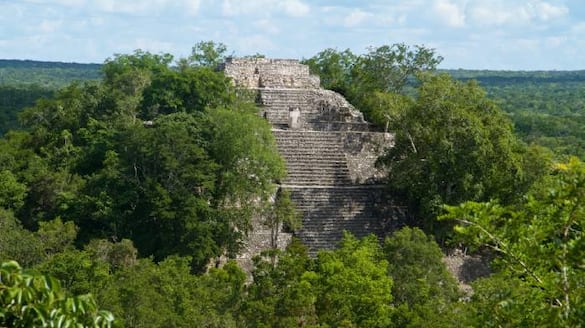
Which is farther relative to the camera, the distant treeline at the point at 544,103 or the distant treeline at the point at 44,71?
the distant treeline at the point at 44,71

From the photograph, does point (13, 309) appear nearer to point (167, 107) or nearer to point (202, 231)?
point (202, 231)

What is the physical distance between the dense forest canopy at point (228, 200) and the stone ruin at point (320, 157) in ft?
1.56

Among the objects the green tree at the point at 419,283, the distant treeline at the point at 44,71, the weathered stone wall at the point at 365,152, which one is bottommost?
the distant treeline at the point at 44,71

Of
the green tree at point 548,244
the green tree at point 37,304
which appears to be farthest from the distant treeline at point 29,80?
the green tree at point 37,304

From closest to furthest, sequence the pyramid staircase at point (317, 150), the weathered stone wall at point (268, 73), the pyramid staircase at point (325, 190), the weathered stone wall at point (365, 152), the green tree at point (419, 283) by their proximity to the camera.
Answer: the green tree at point (419, 283), the pyramid staircase at point (325, 190), the pyramid staircase at point (317, 150), the weathered stone wall at point (365, 152), the weathered stone wall at point (268, 73)

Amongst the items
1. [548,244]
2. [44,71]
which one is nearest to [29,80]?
[44,71]

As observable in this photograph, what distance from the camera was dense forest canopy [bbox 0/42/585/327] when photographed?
1218 centimetres

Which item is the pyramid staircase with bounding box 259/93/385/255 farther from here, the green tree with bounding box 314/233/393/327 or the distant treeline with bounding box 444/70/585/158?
the distant treeline with bounding box 444/70/585/158

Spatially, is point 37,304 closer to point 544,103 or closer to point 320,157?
point 320,157

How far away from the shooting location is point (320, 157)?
1895 cm

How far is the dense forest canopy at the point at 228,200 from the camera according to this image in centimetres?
1218

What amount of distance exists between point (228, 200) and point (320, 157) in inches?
91.8

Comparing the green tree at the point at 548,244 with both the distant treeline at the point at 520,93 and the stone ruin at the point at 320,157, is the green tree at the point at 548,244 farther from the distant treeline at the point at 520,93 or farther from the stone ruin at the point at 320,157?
the distant treeline at the point at 520,93

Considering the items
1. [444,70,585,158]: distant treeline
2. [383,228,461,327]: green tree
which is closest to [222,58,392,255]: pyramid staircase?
[383,228,461,327]: green tree
